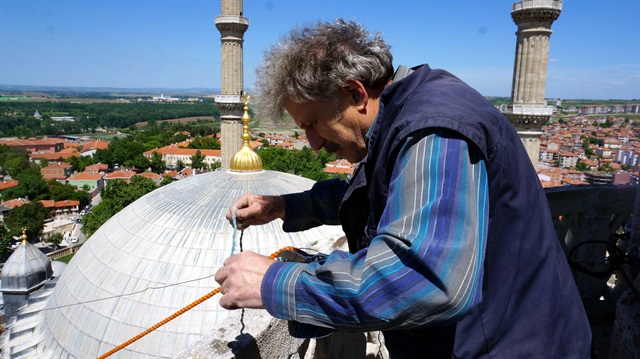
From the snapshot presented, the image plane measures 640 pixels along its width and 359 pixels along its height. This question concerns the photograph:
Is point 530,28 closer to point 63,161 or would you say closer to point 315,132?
point 315,132

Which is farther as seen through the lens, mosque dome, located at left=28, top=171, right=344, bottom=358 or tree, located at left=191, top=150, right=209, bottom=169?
tree, located at left=191, top=150, right=209, bottom=169

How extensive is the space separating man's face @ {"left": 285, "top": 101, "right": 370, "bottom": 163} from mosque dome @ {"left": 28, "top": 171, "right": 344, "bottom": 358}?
5.81m

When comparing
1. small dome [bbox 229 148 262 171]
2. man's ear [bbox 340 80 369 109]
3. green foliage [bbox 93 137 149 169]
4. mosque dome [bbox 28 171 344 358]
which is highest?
man's ear [bbox 340 80 369 109]

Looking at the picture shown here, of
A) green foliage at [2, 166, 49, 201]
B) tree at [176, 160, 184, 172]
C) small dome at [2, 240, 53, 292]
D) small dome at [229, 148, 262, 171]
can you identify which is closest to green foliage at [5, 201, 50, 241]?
green foliage at [2, 166, 49, 201]

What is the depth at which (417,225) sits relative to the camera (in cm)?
90

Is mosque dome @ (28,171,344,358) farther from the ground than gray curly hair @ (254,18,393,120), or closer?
Result: closer

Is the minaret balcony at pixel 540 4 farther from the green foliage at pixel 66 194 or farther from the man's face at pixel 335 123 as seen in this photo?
the green foliage at pixel 66 194

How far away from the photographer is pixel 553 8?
10992mm

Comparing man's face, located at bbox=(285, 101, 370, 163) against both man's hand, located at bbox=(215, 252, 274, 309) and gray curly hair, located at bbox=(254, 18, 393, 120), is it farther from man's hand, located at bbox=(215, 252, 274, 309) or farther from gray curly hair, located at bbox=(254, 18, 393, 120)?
man's hand, located at bbox=(215, 252, 274, 309)

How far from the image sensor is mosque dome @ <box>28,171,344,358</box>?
7.60 m

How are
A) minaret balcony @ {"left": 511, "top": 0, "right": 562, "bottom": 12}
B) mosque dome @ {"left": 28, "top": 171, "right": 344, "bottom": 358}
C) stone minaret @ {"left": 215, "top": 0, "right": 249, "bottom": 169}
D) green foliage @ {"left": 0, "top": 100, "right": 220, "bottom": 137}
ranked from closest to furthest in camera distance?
mosque dome @ {"left": 28, "top": 171, "right": 344, "bottom": 358} < minaret balcony @ {"left": 511, "top": 0, "right": 562, "bottom": 12} < stone minaret @ {"left": 215, "top": 0, "right": 249, "bottom": 169} < green foliage @ {"left": 0, "top": 100, "right": 220, "bottom": 137}

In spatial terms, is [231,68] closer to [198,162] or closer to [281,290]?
[281,290]

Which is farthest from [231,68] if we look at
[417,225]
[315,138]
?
[417,225]

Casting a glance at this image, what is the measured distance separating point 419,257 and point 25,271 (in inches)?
508
